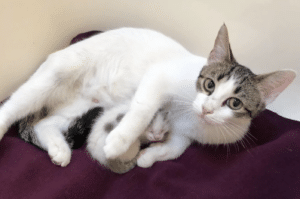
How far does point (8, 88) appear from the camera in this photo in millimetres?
1540

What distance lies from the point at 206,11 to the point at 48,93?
128 centimetres

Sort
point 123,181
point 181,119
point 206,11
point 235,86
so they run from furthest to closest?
point 206,11, point 181,119, point 123,181, point 235,86

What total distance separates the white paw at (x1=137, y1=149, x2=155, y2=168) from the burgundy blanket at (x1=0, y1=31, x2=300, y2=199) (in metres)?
0.02

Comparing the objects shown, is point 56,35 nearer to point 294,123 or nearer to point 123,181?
point 123,181

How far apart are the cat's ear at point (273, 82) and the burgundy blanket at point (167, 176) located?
0.97 ft

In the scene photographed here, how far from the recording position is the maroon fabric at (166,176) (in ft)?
3.66

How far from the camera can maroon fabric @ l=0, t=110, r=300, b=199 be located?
1.11 metres

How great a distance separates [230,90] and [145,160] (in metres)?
0.60

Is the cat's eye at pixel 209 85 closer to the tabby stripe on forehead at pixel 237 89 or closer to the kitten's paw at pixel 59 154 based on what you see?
the tabby stripe on forehead at pixel 237 89

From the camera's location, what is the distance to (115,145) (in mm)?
1126

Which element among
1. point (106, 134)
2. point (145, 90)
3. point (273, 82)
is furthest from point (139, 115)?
point (273, 82)

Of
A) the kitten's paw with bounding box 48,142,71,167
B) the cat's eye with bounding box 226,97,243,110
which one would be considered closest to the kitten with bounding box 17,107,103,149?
the kitten's paw with bounding box 48,142,71,167

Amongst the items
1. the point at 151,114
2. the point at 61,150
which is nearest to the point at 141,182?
the point at 151,114

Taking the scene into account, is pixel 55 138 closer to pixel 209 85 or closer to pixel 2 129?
pixel 2 129
